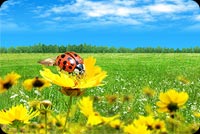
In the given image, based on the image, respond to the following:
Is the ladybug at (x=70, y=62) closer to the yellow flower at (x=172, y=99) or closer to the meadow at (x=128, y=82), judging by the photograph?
the yellow flower at (x=172, y=99)

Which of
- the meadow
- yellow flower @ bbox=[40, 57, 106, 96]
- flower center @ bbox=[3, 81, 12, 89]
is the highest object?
yellow flower @ bbox=[40, 57, 106, 96]

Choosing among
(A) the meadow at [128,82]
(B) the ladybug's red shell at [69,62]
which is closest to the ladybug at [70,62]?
(B) the ladybug's red shell at [69,62]

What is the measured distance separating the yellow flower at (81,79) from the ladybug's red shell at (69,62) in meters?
0.05

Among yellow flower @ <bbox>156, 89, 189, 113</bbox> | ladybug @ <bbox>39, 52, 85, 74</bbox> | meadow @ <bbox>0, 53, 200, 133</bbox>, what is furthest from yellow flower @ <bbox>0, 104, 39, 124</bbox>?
meadow @ <bbox>0, 53, 200, 133</bbox>

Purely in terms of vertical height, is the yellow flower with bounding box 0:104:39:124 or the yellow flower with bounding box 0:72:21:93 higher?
the yellow flower with bounding box 0:72:21:93

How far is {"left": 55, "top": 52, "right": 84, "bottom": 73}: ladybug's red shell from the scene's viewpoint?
0.65 meters

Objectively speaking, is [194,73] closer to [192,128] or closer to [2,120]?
[192,128]

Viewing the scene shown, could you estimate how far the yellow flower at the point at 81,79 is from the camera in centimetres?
55

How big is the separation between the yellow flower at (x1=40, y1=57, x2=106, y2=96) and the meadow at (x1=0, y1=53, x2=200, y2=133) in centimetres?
45

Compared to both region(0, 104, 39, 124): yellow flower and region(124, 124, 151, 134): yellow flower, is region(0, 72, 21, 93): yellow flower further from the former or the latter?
region(124, 124, 151, 134): yellow flower

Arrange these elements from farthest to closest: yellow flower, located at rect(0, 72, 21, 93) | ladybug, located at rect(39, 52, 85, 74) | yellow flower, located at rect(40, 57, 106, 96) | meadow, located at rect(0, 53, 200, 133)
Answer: meadow, located at rect(0, 53, 200, 133) → yellow flower, located at rect(0, 72, 21, 93) → ladybug, located at rect(39, 52, 85, 74) → yellow flower, located at rect(40, 57, 106, 96)

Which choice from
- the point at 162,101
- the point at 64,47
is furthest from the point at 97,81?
the point at 64,47

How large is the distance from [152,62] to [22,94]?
75 centimetres

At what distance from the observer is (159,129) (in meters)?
0.72
